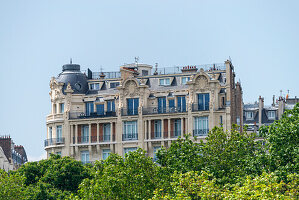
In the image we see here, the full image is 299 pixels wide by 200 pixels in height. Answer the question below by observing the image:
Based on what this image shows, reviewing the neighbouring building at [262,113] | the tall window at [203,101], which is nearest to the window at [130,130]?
the tall window at [203,101]

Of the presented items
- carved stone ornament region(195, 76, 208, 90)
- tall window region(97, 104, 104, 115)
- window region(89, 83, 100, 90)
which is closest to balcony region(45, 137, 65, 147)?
tall window region(97, 104, 104, 115)

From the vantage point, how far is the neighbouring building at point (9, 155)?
139 metres

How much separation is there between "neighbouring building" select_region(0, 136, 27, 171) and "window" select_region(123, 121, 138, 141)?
22.4 metres

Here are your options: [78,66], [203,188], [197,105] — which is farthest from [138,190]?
[78,66]

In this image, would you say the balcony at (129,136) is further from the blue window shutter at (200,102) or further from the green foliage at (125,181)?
the green foliage at (125,181)

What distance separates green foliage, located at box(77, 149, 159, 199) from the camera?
77.8m

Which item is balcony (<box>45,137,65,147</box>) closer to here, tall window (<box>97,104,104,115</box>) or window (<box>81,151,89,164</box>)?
window (<box>81,151,89,164</box>)

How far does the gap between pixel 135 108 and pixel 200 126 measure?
8.89m

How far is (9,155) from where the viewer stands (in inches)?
5773

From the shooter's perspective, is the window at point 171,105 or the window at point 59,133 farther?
the window at point 59,133

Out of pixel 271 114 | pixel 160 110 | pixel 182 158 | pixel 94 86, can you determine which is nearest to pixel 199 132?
pixel 160 110

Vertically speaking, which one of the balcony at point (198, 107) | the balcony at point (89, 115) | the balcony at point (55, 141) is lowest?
the balcony at point (55, 141)

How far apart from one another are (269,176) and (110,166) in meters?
17.7

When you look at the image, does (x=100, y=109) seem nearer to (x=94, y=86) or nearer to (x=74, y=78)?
(x=94, y=86)
